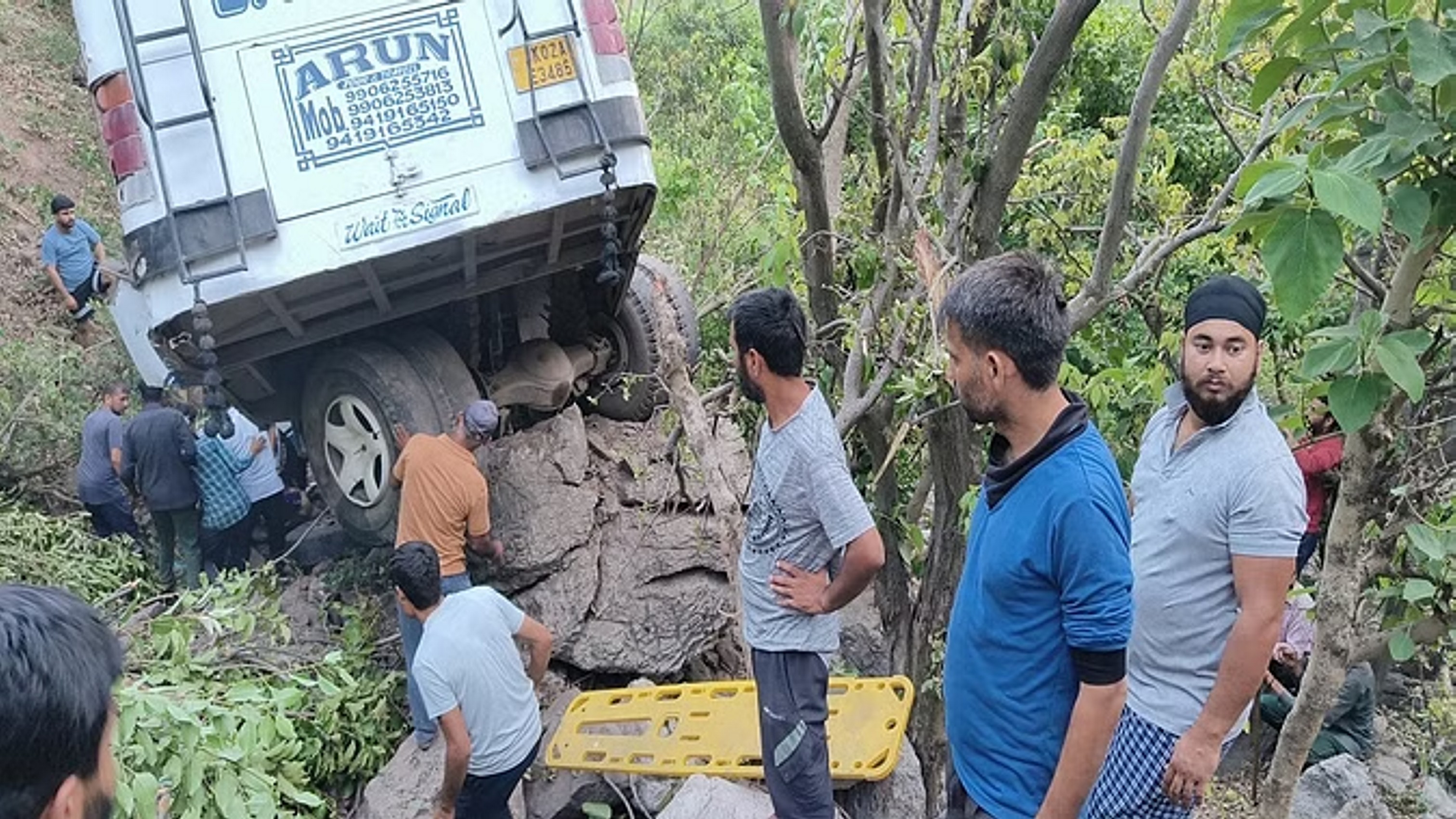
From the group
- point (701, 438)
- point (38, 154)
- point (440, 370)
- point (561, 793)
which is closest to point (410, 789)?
point (561, 793)

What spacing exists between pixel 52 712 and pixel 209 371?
147 inches

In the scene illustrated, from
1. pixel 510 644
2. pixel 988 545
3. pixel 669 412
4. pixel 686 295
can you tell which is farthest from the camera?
pixel 686 295

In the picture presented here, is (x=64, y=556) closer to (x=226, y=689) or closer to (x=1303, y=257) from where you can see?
(x=226, y=689)

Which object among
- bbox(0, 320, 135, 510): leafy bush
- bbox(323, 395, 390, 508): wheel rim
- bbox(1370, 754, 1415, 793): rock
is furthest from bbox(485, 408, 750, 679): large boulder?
bbox(0, 320, 135, 510): leafy bush

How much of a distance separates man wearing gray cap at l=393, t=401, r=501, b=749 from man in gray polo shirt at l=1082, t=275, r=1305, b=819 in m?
2.98

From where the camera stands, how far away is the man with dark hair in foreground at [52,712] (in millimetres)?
1395

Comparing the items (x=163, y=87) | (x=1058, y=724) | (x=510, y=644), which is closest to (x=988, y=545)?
(x=1058, y=724)

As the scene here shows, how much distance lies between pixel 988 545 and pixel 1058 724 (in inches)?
14.9

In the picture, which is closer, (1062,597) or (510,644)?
(1062,597)

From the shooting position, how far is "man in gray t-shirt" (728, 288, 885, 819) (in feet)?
10.8

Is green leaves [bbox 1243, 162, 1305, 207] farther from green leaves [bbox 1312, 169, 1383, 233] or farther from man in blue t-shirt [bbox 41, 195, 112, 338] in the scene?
man in blue t-shirt [bbox 41, 195, 112, 338]

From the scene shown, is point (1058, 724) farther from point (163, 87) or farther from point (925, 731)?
point (163, 87)

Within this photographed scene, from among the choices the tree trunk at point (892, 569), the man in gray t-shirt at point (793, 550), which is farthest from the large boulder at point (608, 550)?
the man in gray t-shirt at point (793, 550)

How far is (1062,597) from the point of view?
7.48ft
